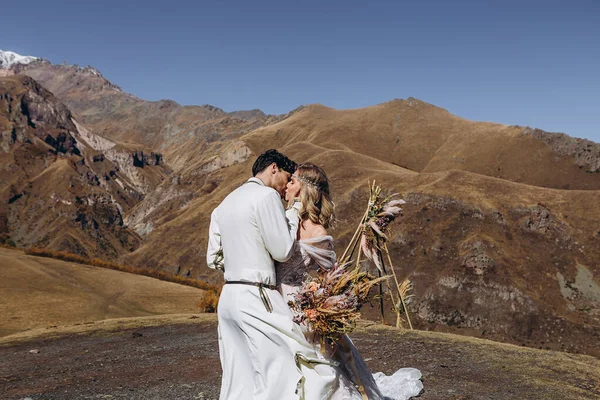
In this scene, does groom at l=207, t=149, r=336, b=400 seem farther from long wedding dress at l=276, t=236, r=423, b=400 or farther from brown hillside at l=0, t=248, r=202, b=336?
brown hillside at l=0, t=248, r=202, b=336

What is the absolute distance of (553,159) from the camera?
12188 cm

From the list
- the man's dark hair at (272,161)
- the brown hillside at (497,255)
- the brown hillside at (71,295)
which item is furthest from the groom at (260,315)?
the brown hillside at (497,255)

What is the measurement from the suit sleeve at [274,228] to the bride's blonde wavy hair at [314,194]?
1.74 ft

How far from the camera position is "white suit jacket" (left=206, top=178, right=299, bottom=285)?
16.7 feet

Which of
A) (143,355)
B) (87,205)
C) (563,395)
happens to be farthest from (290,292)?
(87,205)

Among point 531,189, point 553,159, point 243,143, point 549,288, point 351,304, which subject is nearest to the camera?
point 351,304

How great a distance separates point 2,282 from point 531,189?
75002mm

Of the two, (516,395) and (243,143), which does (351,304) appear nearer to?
(516,395)

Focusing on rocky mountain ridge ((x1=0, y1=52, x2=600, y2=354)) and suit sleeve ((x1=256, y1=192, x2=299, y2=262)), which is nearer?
suit sleeve ((x1=256, y1=192, x2=299, y2=262))

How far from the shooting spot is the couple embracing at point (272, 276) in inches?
202

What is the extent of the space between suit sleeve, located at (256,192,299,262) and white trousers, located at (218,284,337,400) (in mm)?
472

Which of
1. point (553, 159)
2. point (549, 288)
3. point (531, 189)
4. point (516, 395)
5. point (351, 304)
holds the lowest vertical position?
point (549, 288)

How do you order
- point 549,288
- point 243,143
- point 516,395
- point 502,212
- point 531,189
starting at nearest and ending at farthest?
point 516,395, point 549,288, point 502,212, point 531,189, point 243,143

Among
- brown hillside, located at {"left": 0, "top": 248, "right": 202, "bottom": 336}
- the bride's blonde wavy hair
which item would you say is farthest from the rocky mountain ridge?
the bride's blonde wavy hair
